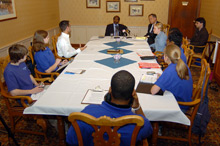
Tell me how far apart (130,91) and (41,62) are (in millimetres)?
2224

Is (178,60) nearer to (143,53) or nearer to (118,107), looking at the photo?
(118,107)

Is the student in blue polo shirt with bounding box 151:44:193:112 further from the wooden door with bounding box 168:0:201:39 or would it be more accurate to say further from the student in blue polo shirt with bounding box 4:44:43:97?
the wooden door with bounding box 168:0:201:39

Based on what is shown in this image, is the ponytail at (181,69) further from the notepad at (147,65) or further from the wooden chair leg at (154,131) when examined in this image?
the notepad at (147,65)

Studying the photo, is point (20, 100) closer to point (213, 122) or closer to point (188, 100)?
point (188, 100)

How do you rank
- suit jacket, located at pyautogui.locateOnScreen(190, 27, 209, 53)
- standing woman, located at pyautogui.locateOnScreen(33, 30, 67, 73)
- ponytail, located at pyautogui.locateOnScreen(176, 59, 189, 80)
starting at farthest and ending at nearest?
1. suit jacket, located at pyautogui.locateOnScreen(190, 27, 209, 53)
2. standing woman, located at pyautogui.locateOnScreen(33, 30, 67, 73)
3. ponytail, located at pyautogui.locateOnScreen(176, 59, 189, 80)

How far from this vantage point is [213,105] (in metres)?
3.71

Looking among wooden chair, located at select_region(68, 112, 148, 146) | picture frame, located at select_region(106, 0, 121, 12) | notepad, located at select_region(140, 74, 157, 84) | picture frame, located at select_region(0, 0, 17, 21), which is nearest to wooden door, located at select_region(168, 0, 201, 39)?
picture frame, located at select_region(106, 0, 121, 12)

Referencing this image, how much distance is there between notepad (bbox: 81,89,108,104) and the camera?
2070mm

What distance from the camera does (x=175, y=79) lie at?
2279mm

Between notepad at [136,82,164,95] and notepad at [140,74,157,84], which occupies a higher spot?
notepad at [140,74,157,84]

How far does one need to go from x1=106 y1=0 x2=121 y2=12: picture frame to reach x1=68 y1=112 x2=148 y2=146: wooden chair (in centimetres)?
684

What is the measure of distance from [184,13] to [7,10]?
19.0ft

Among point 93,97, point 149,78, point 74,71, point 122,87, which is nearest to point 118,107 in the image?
point 122,87

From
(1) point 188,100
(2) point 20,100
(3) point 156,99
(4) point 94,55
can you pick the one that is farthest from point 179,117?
(4) point 94,55
